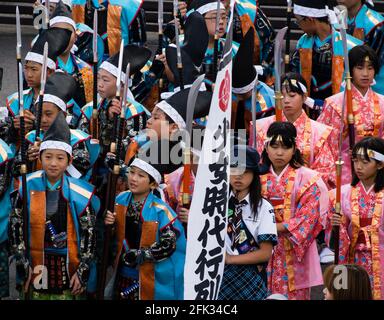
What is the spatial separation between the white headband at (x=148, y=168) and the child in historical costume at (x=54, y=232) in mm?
376

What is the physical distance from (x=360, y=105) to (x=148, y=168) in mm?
2079

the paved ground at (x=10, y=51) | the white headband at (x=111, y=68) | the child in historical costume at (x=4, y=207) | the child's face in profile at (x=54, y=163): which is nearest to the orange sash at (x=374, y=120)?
the white headband at (x=111, y=68)

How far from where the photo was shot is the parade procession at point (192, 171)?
27.3 ft

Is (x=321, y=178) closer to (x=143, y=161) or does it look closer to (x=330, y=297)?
(x=143, y=161)

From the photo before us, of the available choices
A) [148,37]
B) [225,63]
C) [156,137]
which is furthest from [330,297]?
[148,37]

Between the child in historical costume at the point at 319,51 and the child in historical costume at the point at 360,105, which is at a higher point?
the child in historical costume at the point at 319,51

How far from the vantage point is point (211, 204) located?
22.5 feet

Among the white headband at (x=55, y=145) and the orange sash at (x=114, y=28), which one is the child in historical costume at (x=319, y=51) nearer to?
the orange sash at (x=114, y=28)

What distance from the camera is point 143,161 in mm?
9008

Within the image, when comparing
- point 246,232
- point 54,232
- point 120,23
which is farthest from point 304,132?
point 120,23

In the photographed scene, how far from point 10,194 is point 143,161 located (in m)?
0.98

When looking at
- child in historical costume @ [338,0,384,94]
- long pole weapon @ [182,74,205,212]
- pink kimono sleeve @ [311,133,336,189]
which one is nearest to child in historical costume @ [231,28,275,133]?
pink kimono sleeve @ [311,133,336,189]

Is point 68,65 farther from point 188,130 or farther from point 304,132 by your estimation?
point 188,130

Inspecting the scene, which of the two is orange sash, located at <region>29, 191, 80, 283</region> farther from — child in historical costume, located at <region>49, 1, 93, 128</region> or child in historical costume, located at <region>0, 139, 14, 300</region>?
child in historical costume, located at <region>49, 1, 93, 128</region>
